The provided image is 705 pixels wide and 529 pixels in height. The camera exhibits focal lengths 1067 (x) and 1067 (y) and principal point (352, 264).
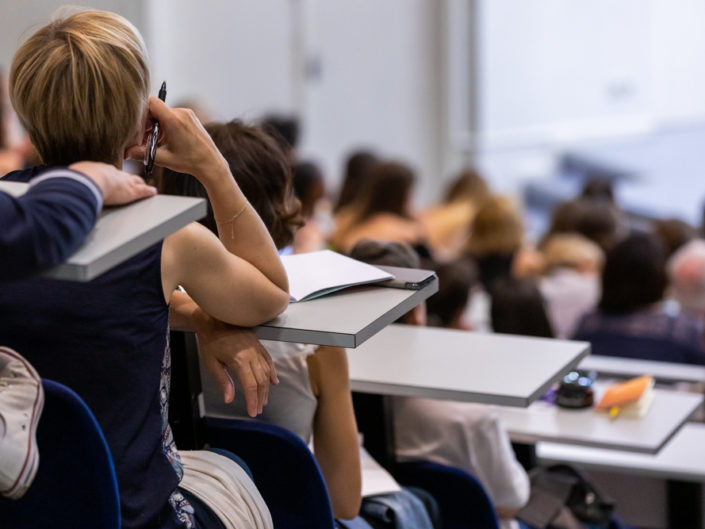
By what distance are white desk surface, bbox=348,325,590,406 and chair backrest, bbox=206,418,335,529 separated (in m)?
0.31

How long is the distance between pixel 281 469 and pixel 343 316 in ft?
1.03

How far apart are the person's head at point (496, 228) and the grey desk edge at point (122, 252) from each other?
168 inches

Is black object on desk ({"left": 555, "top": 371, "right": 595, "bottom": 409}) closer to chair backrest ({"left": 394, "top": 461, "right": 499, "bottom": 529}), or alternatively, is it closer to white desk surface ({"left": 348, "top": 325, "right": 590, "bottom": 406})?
white desk surface ({"left": 348, "top": 325, "right": 590, "bottom": 406})

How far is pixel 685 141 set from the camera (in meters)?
8.69

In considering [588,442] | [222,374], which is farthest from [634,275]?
[222,374]

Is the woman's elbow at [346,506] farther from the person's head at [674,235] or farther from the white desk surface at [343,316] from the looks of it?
the person's head at [674,235]

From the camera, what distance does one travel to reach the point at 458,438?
221 centimetres

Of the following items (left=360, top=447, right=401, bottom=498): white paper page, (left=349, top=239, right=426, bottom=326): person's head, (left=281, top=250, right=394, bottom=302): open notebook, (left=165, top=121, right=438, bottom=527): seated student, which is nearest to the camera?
(left=281, top=250, right=394, bottom=302): open notebook

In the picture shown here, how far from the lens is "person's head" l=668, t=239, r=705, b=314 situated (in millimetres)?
4180

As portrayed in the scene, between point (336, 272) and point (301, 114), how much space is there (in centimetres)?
657

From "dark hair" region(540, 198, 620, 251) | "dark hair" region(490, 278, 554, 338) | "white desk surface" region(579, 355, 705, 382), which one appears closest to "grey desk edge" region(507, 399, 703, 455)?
"white desk surface" region(579, 355, 705, 382)

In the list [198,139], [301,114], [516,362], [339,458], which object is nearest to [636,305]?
[516,362]

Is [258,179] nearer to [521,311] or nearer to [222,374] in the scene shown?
[222,374]

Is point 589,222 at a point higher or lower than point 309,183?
lower
